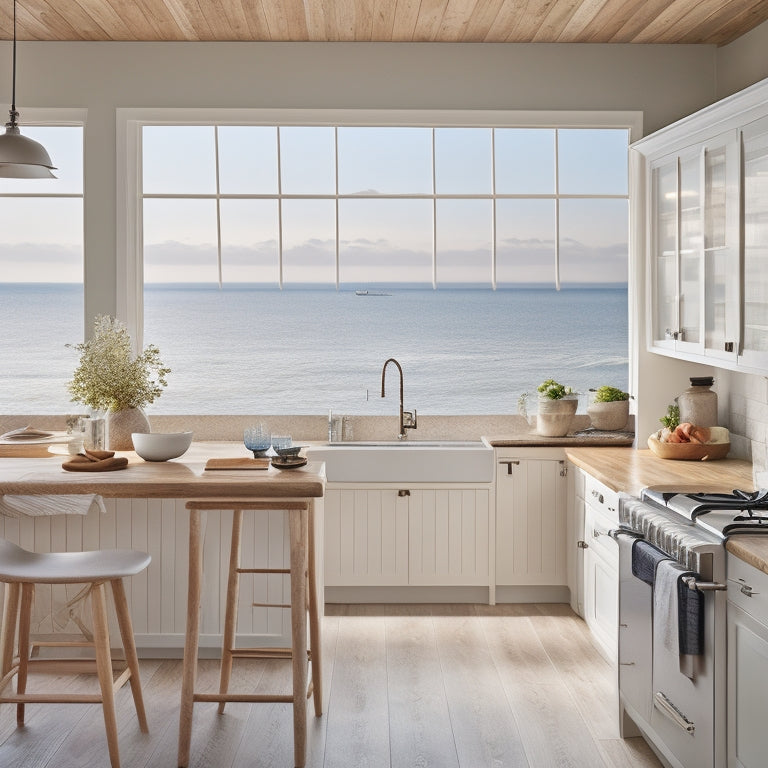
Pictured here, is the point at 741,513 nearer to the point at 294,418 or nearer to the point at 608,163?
the point at 294,418

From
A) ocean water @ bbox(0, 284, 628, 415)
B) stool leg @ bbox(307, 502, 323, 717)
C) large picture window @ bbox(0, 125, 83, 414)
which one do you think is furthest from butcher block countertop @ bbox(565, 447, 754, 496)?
ocean water @ bbox(0, 284, 628, 415)

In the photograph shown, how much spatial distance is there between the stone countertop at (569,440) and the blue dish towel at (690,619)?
219cm

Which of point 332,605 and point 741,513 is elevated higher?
point 741,513

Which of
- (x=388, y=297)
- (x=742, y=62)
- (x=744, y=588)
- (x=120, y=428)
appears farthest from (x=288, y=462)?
(x=388, y=297)

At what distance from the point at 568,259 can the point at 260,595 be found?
1844cm

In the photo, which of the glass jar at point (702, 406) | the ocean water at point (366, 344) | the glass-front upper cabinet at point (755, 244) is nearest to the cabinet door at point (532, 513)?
the glass jar at point (702, 406)

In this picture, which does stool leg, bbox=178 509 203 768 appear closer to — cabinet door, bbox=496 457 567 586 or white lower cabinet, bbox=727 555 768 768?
white lower cabinet, bbox=727 555 768 768

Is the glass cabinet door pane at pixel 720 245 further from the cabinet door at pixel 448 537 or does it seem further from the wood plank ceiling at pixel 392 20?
the cabinet door at pixel 448 537

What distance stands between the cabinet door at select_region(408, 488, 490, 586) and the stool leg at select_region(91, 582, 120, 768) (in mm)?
2119

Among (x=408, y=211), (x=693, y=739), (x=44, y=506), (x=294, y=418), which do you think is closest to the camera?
(x=693, y=739)

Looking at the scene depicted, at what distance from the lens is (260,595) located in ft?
12.8

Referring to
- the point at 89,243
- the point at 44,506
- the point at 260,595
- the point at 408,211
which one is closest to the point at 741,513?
the point at 260,595

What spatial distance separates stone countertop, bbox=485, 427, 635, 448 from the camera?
478 cm

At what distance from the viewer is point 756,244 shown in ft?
11.4
